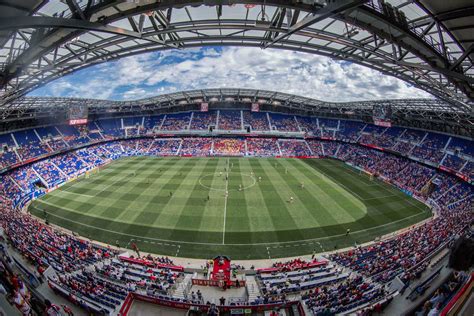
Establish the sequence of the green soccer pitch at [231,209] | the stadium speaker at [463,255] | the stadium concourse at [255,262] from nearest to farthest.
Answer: the stadium speaker at [463,255]
the stadium concourse at [255,262]
the green soccer pitch at [231,209]

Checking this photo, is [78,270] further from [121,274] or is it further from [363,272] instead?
[363,272]

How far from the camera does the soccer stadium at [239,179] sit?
8023mm

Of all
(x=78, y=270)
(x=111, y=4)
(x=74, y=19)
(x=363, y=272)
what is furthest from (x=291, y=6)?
(x=78, y=270)

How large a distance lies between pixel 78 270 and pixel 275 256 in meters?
16.1

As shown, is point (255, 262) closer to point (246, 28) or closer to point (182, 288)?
point (182, 288)

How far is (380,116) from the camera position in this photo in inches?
1587

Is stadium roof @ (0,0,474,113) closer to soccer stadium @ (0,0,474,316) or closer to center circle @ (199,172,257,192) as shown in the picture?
soccer stadium @ (0,0,474,316)

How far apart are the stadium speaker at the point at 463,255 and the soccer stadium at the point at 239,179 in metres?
0.06

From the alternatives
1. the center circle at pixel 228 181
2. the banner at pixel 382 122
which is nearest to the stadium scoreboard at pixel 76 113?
the center circle at pixel 228 181

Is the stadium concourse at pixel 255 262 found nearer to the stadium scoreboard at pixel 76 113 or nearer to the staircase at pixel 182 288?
the staircase at pixel 182 288

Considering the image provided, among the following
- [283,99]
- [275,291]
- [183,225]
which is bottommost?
[275,291]

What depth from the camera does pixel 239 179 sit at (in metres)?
38.5

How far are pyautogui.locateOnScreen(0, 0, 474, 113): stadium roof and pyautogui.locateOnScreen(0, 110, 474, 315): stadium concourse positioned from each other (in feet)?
26.8

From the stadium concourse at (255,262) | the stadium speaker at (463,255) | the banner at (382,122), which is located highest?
the banner at (382,122)
